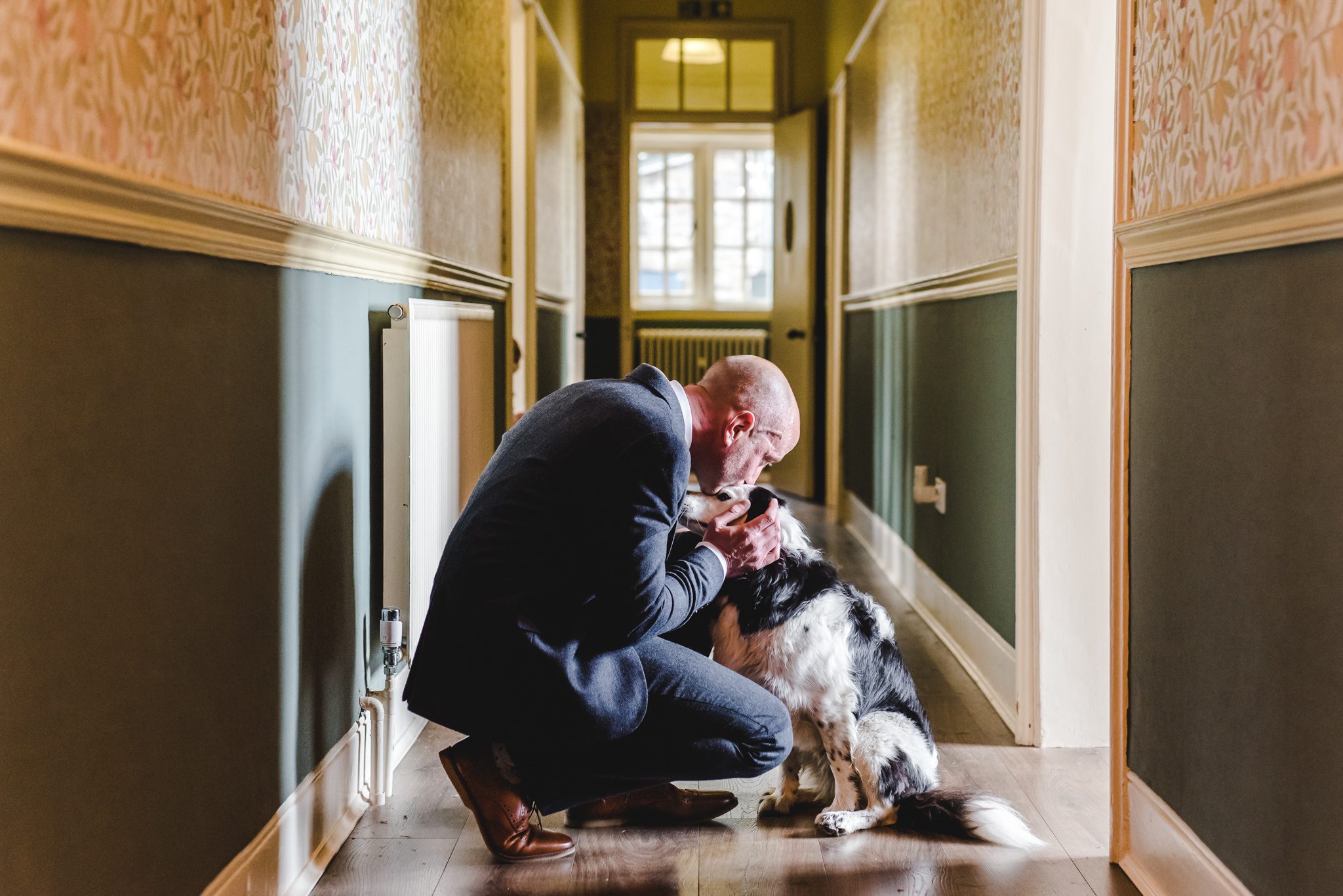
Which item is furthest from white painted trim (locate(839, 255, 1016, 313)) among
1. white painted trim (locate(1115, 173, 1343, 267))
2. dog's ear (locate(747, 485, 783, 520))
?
dog's ear (locate(747, 485, 783, 520))

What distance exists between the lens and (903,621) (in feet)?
13.0

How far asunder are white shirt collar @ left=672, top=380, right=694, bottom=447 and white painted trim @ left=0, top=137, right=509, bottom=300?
0.65 metres

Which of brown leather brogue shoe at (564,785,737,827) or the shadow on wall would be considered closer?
the shadow on wall

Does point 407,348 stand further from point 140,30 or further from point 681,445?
point 140,30

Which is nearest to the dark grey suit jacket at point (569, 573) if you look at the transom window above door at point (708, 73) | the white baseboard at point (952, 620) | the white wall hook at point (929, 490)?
the white baseboard at point (952, 620)

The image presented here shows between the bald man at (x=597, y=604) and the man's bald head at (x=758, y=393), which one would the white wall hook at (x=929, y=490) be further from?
the man's bald head at (x=758, y=393)

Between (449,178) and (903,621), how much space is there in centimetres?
202

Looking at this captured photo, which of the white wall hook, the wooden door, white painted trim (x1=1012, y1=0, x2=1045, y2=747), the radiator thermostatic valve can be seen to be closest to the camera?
the radiator thermostatic valve

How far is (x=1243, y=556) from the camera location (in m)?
1.61

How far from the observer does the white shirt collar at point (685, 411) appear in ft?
6.22

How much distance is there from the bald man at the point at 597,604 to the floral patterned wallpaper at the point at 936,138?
1333 mm

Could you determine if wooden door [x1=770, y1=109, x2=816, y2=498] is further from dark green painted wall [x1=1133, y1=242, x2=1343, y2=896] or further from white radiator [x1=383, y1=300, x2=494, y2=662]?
dark green painted wall [x1=1133, y1=242, x2=1343, y2=896]

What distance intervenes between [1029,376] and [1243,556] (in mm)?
1174

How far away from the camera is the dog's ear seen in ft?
7.16
